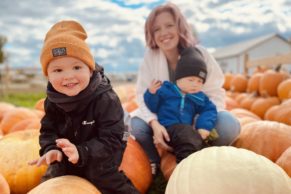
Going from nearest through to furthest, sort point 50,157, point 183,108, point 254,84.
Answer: point 50,157, point 183,108, point 254,84

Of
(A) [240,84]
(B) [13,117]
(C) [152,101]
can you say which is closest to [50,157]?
(C) [152,101]

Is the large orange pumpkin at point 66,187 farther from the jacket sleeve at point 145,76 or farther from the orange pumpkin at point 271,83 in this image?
the orange pumpkin at point 271,83

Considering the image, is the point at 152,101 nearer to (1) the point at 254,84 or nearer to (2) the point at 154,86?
(2) the point at 154,86

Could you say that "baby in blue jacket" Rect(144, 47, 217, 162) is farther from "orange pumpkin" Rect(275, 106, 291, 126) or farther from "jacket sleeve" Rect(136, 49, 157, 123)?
"orange pumpkin" Rect(275, 106, 291, 126)

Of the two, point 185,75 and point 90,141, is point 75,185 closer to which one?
point 90,141

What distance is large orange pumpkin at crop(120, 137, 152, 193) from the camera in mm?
2254

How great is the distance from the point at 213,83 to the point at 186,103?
0.40 metres

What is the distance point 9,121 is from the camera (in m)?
3.73

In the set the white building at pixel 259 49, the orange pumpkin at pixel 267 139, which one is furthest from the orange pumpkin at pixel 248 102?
the white building at pixel 259 49

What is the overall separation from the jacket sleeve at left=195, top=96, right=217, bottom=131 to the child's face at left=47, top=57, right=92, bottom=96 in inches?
41.5

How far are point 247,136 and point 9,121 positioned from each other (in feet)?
8.15

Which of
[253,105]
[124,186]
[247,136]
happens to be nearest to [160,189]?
[124,186]

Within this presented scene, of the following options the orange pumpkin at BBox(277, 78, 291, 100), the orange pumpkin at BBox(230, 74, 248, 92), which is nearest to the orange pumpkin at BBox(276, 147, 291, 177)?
the orange pumpkin at BBox(277, 78, 291, 100)

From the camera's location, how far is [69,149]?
1.69 metres
